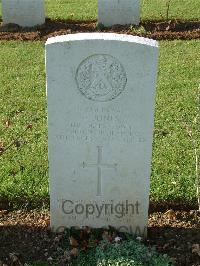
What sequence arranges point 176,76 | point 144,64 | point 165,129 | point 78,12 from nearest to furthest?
point 144,64 → point 165,129 → point 176,76 → point 78,12

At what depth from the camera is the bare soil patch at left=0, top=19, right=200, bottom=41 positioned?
11.0m

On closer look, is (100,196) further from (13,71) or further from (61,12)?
(61,12)

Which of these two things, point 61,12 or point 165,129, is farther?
point 61,12

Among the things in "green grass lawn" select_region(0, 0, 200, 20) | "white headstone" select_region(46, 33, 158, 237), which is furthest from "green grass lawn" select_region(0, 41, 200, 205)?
"green grass lawn" select_region(0, 0, 200, 20)

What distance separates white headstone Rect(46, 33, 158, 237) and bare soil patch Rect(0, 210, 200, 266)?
0.17 m

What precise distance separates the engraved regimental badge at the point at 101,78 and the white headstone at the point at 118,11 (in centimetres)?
841

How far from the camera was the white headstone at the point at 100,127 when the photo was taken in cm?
372

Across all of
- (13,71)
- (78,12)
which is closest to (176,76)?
(13,71)

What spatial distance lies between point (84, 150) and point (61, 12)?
9975 millimetres

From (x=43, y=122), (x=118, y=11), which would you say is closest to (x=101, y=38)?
(x=43, y=122)

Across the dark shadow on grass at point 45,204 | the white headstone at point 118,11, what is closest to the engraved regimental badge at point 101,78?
the dark shadow on grass at point 45,204

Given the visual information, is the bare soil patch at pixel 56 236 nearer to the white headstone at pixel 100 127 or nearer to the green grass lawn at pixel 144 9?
the white headstone at pixel 100 127

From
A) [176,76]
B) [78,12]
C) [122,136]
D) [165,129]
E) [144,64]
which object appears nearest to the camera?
[144,64]

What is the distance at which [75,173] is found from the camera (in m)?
4.14
